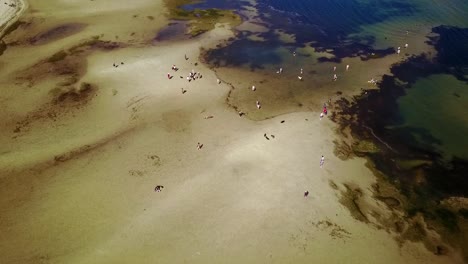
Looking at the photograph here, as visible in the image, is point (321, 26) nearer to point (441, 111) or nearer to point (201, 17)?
point (201, 17)

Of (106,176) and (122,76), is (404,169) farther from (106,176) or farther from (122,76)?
(122,76)

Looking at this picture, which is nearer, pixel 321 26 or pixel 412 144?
pixel 412 144

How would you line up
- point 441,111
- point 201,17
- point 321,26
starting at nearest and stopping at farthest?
point 441,111 → point 321,26 → point 201,17

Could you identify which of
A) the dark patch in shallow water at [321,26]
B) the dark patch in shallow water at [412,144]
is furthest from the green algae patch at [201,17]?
the dark patch in shallow water at [412,144]

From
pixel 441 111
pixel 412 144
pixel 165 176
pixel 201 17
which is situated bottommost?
pixel 165 176

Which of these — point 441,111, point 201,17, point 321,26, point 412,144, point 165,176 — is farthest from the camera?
point 201,17

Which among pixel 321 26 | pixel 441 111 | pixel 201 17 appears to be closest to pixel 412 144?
pixel 441 111

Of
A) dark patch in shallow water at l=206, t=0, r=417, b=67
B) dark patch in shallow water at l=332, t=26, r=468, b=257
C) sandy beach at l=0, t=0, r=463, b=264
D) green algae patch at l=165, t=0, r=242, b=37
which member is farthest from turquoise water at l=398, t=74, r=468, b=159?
green algae patch at l=165, t=0, r=242, b=37
